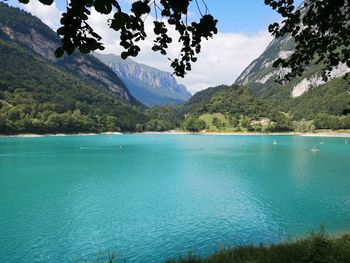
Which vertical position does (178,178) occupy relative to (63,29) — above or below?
below

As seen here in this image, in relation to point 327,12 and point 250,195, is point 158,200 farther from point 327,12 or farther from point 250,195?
point 327,12

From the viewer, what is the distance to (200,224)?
29.3 meters

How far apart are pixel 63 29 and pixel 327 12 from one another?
5650 mm

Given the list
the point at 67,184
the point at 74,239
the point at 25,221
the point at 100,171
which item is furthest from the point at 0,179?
the point at 74,239

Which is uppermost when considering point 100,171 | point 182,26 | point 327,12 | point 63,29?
point 327,12

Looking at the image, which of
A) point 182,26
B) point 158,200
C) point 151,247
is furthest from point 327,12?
point 158,200

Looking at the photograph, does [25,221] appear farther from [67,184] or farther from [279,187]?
[279,187]

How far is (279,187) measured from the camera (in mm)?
47719

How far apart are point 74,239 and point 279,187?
108 feet

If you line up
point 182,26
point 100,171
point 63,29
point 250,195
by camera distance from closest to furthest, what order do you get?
point 63,29 → point 182,26 → point 250,195 → point 100,171

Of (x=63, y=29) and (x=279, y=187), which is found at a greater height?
(x=63, y=29)

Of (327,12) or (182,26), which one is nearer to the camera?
(182,26)

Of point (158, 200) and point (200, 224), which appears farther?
point (158, 200)

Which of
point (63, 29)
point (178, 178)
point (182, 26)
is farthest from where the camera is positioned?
point (178, 178)
